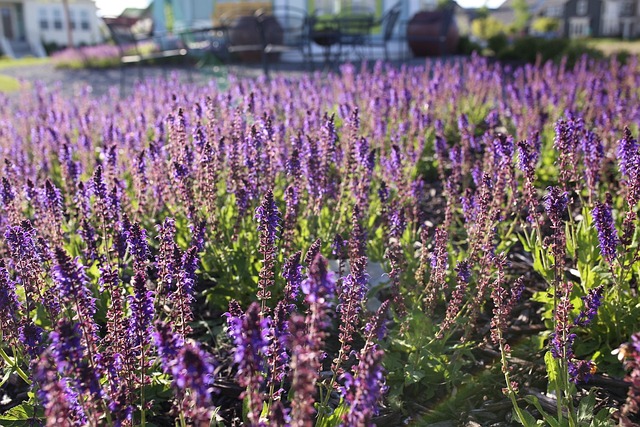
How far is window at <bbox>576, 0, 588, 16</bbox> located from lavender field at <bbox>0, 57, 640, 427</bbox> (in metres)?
80.2

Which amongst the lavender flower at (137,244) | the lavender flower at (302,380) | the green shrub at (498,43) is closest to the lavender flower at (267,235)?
the lavender flower at (137,244)

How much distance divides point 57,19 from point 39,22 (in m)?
1.86

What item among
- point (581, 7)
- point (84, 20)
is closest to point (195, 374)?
point (84, 20)

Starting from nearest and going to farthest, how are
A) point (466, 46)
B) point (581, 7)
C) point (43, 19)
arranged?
point (466, 46) < point (43, 19) < point (581, 7)

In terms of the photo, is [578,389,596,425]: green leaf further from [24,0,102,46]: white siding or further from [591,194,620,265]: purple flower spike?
[24,0,102,46]: white siding

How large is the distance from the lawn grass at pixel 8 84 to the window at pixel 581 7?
71.4 m

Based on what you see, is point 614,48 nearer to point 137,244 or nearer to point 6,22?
point 137,244

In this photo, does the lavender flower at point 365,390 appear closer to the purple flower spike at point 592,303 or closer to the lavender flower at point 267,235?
the lavender flower at point 267,235

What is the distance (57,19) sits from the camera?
5872cm

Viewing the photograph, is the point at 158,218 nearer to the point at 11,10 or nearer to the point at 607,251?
the point at 607,251

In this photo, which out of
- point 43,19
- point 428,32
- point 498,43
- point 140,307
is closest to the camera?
point 140,307

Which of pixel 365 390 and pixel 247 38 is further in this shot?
pixel 247 38

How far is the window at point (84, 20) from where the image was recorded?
198ft

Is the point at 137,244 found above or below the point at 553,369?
above
